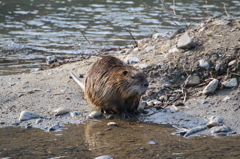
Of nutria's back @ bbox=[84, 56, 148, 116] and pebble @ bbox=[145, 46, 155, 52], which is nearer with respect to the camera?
nutria's back @ bbox=[84, 56, 148, 116]

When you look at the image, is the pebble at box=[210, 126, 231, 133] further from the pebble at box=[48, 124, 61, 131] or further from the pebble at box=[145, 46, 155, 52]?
the pebble at box=[145, 46, 155, 52]

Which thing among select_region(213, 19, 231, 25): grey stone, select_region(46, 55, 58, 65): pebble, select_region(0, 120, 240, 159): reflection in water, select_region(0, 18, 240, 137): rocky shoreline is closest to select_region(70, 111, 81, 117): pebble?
select_region(0, 18, 240, 137): rocky shoreline

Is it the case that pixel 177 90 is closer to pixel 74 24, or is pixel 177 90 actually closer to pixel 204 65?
pixel 204 65

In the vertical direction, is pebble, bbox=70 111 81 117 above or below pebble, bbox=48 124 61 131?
below

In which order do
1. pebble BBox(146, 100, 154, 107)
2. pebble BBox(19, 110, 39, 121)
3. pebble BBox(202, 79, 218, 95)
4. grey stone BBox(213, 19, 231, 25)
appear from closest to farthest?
pebble BBox(19, 110, 39, 121) < pebble BBox(202, 79, 218, 95) < pebble BBox(146, 100, 154, 107) < grey stone BBox(213, 19, 231, 25)

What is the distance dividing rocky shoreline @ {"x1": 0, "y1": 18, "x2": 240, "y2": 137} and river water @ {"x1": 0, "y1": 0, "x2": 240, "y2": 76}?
3.43ft

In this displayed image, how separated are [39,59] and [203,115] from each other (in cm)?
441

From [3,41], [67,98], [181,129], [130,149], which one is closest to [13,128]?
[67,98]

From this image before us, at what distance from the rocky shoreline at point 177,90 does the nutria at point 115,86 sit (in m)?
0.21

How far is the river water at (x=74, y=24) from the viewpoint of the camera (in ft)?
26.7

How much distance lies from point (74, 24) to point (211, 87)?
263 inches

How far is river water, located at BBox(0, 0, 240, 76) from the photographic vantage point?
8.13m

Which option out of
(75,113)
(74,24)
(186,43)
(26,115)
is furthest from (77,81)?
(74,24)

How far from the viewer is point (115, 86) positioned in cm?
442
